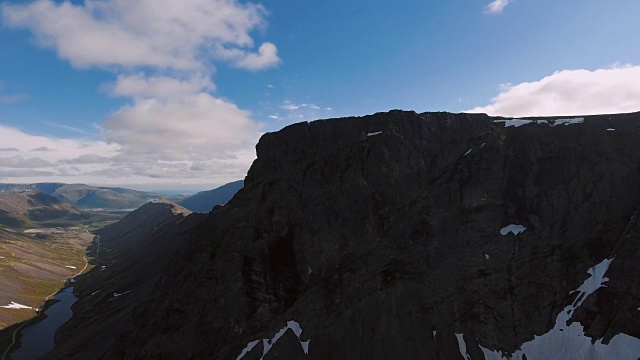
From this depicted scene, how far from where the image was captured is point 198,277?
87500 millimetres

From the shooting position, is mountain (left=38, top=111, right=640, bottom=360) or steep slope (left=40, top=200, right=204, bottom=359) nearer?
mountain (left=38, top=111, right=640, bottom=360)

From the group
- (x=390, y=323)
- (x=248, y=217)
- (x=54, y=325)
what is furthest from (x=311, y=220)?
(x=54, y=325)

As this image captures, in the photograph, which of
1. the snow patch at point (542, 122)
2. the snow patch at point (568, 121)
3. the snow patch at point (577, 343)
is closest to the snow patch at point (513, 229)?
the snow patch at point (577, 343)

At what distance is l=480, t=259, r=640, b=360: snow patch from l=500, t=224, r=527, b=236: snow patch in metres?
13.0

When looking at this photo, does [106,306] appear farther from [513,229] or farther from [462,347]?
[513,229]

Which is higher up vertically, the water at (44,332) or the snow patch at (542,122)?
the snow patch at (542,122)

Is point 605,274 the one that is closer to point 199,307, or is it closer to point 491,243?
point 491,243

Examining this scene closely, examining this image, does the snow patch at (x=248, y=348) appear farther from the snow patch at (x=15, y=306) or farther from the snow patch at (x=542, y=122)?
the snow patch at (x=15, y=306)

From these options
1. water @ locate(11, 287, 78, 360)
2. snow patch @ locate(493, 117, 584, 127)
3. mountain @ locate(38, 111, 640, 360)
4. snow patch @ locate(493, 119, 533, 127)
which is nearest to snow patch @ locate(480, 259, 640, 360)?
mountain @ locate(38, 111, 640, 360)

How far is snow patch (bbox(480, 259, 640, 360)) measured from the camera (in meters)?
56.7

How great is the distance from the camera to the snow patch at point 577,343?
56.7m

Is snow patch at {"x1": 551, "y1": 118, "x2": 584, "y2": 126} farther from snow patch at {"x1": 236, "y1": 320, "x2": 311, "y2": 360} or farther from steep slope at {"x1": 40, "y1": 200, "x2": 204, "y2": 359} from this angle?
steep slope at {"x1": 40, "y1": 200, "x2": 204, "y2": 359}

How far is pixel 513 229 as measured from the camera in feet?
242

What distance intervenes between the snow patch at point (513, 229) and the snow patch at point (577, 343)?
42.7 ft
